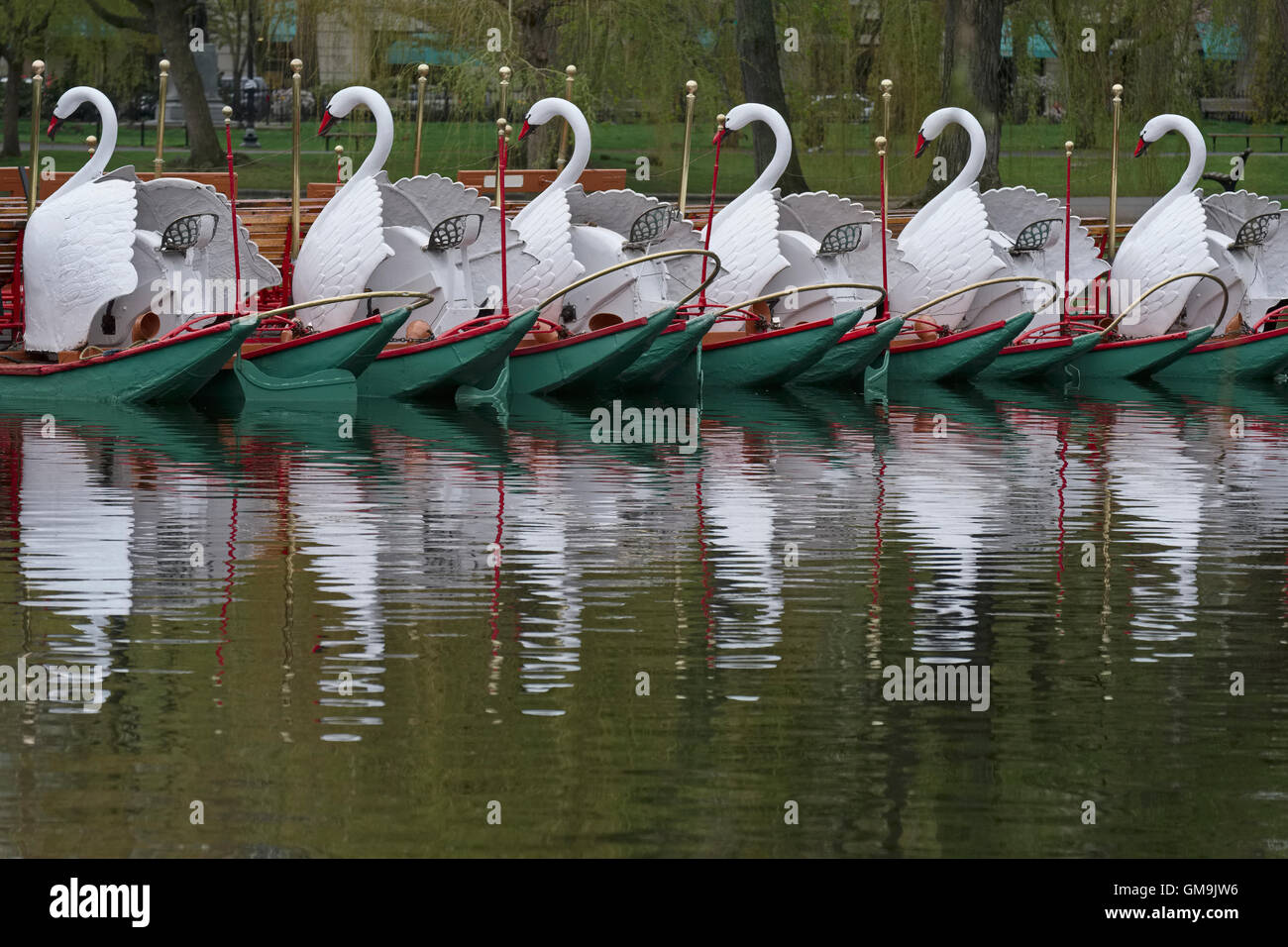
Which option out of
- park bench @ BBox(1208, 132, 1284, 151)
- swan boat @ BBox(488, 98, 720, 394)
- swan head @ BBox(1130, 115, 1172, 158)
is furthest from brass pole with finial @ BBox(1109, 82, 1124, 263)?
park bench @ BBox(1208, 132, 1284, 151)

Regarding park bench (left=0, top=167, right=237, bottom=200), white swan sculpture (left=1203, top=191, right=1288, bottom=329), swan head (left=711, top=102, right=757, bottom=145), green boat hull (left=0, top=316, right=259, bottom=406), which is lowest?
green boat hull (left=0, top=316, right=259, bottom=406)

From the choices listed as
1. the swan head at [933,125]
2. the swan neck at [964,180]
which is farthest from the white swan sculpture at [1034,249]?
the swan head at [933,125]

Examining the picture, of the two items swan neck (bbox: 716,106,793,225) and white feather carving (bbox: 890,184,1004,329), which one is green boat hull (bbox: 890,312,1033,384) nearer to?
white feather carving (bbox: 890,184,1004,329)

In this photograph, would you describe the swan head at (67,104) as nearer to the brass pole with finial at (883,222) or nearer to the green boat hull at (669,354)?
the green boat hull at (669,354)

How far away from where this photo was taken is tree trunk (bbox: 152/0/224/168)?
Answer: 43156mm

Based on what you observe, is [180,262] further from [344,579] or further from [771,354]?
[344,579]

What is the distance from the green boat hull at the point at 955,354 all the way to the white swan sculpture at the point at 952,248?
29.0 inches

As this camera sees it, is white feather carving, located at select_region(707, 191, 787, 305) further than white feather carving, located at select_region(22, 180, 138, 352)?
Yes

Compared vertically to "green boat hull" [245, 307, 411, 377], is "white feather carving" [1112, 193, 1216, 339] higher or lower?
higher

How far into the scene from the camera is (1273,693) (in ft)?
37.2

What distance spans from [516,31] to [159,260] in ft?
46.6

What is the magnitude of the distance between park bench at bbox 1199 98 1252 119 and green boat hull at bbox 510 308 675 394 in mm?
38934

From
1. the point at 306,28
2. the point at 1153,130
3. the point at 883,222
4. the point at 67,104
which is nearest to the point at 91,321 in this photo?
the point at 67,104

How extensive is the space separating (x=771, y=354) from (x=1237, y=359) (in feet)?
22.1
